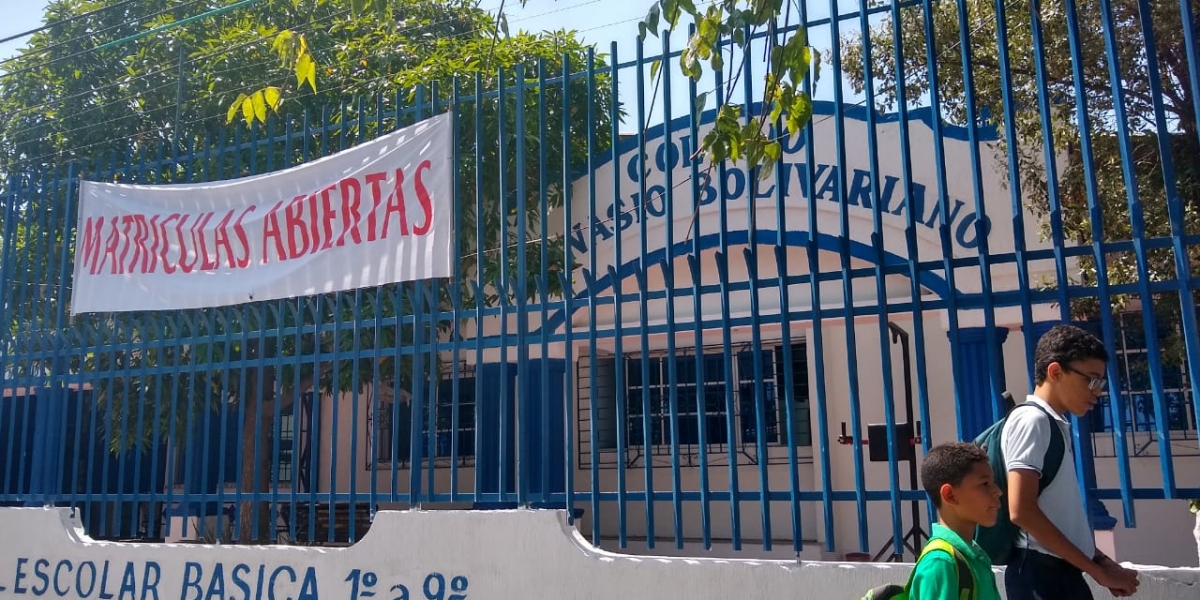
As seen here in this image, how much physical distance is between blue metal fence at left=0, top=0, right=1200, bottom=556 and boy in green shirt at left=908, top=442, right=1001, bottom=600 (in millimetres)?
1275

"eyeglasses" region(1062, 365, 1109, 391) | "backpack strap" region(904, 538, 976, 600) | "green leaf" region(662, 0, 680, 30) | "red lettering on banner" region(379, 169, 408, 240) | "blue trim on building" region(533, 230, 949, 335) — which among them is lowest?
"backpack strap" region(904, 538, 976, 600)

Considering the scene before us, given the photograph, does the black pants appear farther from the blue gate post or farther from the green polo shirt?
the blue gate post

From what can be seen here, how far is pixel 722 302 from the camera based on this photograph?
188 inches

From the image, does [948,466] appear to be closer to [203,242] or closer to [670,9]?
[670,9]

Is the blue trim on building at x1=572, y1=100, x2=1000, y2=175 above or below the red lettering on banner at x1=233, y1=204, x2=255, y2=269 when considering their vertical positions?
above

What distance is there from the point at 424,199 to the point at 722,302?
1.77 metres

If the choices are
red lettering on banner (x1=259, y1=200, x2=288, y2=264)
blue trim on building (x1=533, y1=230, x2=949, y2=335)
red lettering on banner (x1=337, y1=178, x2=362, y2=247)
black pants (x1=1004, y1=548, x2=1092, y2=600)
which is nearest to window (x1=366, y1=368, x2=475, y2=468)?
blue trim on building (x1=533, y1=230, x2=949, y2=335)

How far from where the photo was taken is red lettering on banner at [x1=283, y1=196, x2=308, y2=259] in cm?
592

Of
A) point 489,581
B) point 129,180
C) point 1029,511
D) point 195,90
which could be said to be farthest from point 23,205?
point 1029,511

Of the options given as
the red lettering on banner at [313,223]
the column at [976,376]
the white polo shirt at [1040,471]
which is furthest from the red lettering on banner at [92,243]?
the column at [976,376]

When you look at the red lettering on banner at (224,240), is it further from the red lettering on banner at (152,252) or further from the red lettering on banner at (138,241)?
the red lettering on banner at (138,241)

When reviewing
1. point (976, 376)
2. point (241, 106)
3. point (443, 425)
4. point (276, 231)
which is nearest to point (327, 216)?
point (276, 231)

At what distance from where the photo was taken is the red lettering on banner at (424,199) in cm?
552

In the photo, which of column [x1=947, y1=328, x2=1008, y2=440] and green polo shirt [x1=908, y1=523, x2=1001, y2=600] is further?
column [x1=947, y1=328, x2=1008, y2=440]
